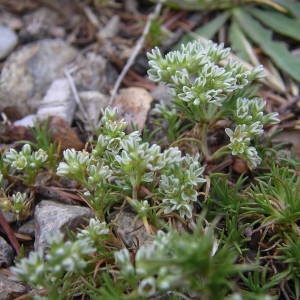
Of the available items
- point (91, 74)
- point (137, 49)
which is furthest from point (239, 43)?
point (91, 74)

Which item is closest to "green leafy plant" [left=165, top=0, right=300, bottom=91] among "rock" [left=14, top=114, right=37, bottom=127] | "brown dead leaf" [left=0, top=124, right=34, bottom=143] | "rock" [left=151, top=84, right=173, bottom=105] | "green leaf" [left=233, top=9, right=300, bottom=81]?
"green leaf" [left=233, top=9, right=300, bottom=81]

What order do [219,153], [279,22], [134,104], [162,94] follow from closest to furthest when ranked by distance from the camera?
[219,153]
[134,104]
[162,94]
[279,22]

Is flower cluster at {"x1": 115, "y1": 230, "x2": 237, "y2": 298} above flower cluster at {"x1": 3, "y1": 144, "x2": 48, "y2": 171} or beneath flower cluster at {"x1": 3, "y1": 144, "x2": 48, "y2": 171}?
above

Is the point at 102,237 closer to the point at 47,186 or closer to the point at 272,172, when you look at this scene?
the point at 47,186

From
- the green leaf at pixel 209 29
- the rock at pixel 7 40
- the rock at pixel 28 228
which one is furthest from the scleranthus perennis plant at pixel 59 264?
the green leaf at pixel 209 29

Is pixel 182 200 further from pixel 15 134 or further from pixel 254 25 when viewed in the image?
pixel 254 25

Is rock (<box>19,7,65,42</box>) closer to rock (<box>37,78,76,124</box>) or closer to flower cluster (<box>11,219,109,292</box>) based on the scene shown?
rock (<box>37,78,76,124</box>)

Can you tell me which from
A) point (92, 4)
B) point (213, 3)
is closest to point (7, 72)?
point (92, 4)

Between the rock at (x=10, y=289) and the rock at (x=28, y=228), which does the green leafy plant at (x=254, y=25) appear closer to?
the rock at (x=28, y=228)
